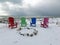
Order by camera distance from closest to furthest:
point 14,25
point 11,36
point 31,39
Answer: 1. point 31,39
2. point 11,36
3. point 14,25

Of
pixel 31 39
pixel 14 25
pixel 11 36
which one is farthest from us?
pixel 14 25

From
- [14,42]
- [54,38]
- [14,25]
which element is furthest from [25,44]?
[14,25]

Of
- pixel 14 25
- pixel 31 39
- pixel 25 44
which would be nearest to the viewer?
pixel 25 44

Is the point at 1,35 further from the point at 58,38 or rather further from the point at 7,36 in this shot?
the point at 58,38

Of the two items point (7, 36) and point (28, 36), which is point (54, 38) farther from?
point (7, 36)

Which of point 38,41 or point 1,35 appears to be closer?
point 38,41

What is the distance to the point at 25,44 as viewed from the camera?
7.28 m

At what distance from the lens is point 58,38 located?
8.29 meters

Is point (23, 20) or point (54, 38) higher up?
point (23, 20)

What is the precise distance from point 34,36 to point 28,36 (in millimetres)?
353

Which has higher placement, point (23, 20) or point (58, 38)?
point (23, 20)

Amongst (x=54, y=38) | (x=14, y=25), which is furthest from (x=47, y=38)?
(x=14, y=25)

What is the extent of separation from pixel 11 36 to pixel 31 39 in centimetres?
129

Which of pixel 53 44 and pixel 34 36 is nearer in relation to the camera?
pixel 53 44
